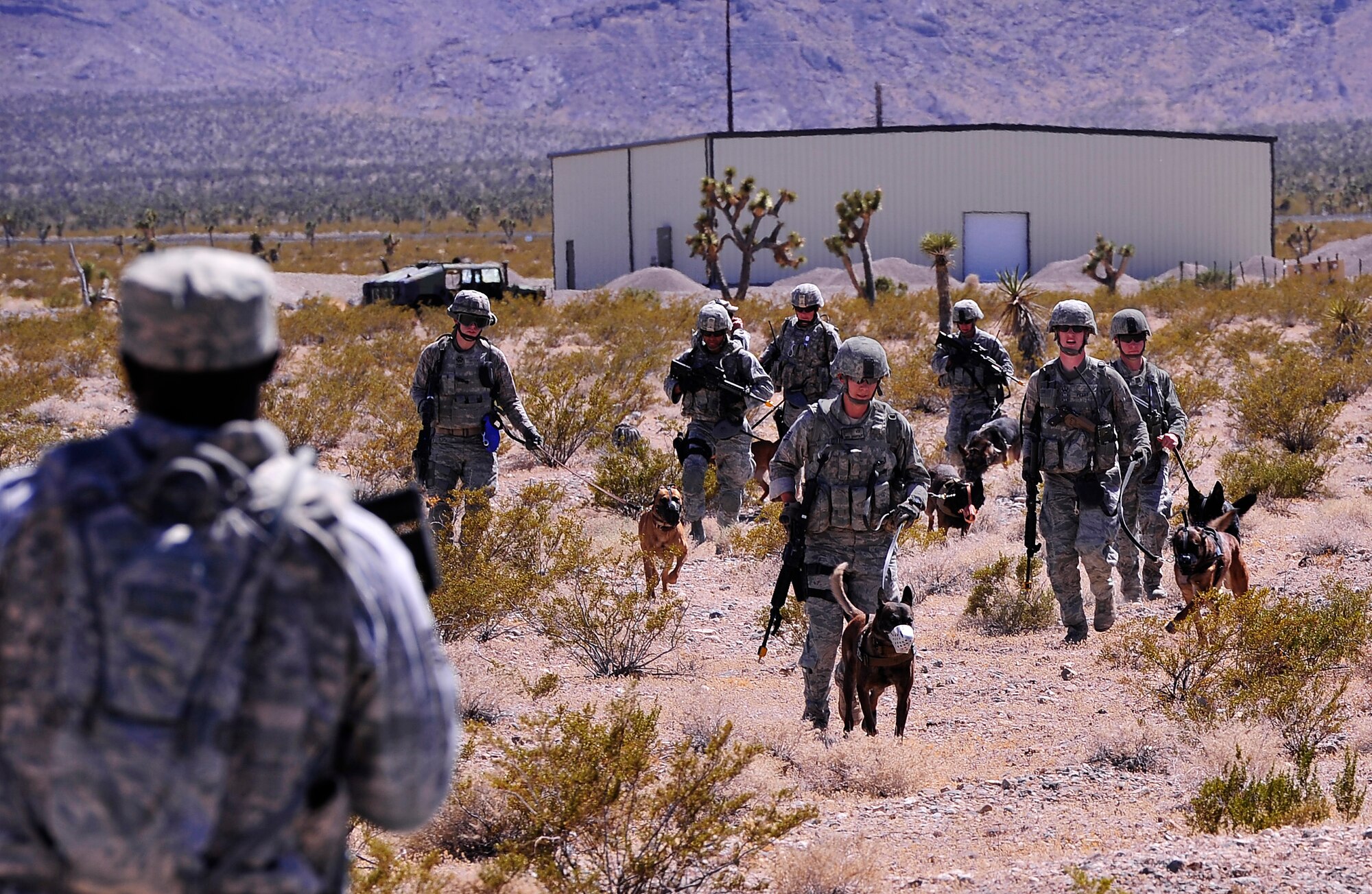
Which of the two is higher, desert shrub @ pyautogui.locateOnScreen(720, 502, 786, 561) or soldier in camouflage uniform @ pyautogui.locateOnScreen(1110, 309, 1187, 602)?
soldier in camouflage uniform @ pyautogui.locateOnScreen(1110, 309, 1187, 602)

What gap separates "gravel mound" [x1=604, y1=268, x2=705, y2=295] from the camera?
3966 centimetres

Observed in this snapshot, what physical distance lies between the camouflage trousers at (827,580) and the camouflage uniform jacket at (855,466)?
0.30 ft

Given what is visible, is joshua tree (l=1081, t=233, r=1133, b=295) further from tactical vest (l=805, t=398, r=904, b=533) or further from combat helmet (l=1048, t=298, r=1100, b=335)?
tactical vest (l=805, t=398, r=904, b=533)

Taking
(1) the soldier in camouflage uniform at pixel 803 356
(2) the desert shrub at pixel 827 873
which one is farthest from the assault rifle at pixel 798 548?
(1) the soldier in camouflage uniform at pixel 803 356

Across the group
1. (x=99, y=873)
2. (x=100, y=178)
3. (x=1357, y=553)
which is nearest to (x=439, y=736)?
(x=99, y=873)

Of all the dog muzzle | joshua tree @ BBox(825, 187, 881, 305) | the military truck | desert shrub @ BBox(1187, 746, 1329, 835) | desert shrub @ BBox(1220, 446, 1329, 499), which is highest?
joshua tree @ BBox(825, 187, 881, 305)

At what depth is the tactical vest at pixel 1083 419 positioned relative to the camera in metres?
8.48

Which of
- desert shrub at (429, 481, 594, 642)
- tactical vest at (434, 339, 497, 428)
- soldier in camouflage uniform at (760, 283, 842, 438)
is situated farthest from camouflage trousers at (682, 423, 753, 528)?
tactical vest at (434, 339, 497, 428)

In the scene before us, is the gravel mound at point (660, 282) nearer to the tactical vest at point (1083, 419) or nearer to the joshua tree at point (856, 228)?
the joshua tree at point (856, 228)

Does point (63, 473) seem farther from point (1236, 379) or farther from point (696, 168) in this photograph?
point (696, 168)

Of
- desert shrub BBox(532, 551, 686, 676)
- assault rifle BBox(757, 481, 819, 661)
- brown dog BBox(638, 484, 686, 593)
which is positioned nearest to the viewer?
assault rifle BBox(757, 481, 819, 661)

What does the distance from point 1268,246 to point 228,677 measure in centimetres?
4787

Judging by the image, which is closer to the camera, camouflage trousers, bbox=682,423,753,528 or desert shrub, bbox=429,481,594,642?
desert shrub, bbox=429,481,594,642

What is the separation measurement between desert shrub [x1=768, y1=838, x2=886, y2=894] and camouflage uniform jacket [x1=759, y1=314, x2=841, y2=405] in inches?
248
